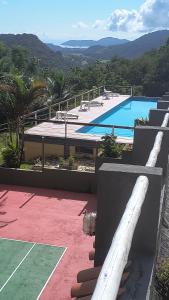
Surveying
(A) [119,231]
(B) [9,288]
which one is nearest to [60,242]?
→ (B) [9,288]

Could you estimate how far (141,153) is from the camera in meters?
4.72

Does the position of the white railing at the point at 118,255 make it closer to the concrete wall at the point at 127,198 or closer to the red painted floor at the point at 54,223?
the concrete wall at the point at 127,198

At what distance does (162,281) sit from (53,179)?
9.87 m

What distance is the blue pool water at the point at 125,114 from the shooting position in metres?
20.7

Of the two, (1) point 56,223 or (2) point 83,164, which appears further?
(2) point 83,164

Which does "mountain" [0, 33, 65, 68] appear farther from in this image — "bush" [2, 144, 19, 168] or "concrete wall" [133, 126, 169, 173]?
"concrete wall" [133, 126, 169, 173]

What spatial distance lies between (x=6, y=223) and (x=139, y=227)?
25.9 ft

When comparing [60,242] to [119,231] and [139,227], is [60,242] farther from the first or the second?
[119,231]

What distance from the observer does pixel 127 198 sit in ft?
9.09

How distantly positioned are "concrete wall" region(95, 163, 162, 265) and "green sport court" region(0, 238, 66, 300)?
4.89 meters

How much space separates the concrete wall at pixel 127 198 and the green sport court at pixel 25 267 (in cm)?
489

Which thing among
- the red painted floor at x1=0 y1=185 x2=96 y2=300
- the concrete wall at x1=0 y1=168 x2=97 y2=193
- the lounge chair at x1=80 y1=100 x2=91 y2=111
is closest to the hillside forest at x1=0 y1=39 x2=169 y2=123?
the lounge chair at x1=80 y1=100 x2=91 y2=111

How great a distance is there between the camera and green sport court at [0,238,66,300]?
7379 mm

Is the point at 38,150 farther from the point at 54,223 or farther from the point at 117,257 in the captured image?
the point at 117,257
